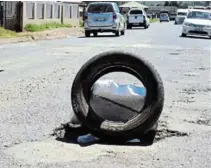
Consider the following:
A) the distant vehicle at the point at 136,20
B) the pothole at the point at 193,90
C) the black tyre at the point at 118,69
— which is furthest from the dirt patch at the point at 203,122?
the distant vehicle at the point at 136,20

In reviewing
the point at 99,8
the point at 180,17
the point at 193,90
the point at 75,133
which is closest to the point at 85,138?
the point at 75,133

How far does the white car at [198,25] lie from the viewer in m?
32.7

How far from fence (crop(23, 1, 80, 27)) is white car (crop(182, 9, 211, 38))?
487 inches

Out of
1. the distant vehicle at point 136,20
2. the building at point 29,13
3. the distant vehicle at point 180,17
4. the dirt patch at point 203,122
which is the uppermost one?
the dirt patch at point 203,122

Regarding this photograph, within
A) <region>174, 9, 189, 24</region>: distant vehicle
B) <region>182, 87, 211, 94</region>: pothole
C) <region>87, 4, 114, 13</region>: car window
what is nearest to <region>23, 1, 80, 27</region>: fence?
<region>87, 4, 114, 13</region>: car window

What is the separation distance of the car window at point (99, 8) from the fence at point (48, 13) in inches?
277

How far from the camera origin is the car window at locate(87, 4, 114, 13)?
3447 centimetres

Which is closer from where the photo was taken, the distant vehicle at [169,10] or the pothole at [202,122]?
the pothole at [202,122]

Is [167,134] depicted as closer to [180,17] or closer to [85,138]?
[85,138]

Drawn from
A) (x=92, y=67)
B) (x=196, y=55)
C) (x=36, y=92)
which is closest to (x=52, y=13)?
(x=196, y=55)

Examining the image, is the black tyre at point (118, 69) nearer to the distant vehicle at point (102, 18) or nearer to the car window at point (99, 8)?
the distant vehicle at point (102, 18)

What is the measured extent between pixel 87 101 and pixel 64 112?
152 cm

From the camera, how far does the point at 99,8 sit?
34.8 metres

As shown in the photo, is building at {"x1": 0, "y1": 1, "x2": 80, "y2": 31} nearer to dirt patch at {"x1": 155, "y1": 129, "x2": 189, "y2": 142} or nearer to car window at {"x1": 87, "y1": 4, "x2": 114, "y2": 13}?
car window at {"x1": 87, "y1": 4, "x2": 114, "y2": 13}
